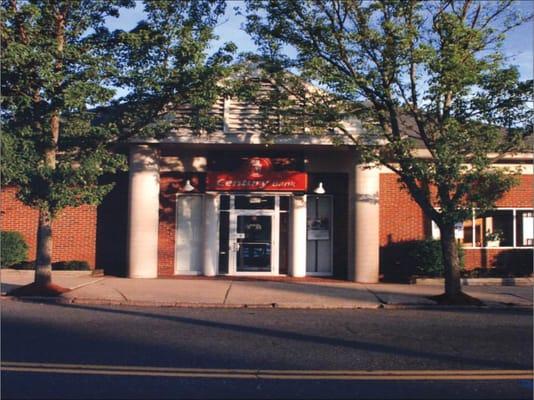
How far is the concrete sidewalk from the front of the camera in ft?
45.0

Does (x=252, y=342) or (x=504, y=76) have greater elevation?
(x=504, y=76)

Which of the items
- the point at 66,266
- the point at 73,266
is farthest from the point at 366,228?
the point at 66,266

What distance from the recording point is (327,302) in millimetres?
13969

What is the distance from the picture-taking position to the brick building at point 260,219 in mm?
18656

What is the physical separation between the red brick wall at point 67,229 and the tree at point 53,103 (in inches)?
172

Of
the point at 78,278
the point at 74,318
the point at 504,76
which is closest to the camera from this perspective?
the point at 74,318

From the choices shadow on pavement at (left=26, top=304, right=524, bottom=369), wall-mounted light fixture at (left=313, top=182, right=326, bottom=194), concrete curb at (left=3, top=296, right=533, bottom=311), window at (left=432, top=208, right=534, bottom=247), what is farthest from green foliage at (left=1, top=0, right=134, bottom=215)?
window at (left=432, top=208, right=534, bottom=247)

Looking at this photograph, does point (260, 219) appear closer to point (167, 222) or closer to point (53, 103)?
point (167, 222)

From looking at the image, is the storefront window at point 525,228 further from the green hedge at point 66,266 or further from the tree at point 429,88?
the green hedge at point 66,266

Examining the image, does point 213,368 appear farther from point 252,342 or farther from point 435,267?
point 435,267

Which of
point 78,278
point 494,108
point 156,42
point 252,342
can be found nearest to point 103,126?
point 156,42

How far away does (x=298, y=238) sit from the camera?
18.7 meters

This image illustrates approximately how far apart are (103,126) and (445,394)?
33.5ft

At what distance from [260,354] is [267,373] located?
109 cm
